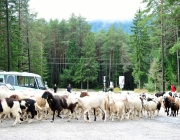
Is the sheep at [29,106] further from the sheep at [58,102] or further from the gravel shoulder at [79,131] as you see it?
the sheep at [58,102]

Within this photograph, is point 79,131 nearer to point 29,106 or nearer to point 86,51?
point 29,106

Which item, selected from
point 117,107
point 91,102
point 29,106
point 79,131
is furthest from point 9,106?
point 117,107

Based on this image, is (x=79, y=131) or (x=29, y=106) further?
(x=29, y=106)

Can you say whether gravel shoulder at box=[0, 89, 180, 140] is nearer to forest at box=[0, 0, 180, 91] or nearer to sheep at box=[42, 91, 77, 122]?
sheep at box=[42, 91, 77, 122]

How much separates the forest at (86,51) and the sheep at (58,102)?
2348cm

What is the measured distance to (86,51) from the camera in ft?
226

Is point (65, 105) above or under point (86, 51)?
under

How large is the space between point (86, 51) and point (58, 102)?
54.6 meters

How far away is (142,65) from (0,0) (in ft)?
109

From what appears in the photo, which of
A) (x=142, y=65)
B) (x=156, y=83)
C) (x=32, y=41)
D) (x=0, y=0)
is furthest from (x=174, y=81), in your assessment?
(x=0, y=0)

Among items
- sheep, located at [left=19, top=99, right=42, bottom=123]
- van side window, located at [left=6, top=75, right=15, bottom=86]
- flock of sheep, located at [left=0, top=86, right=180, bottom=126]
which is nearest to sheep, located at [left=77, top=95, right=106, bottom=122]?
flock of sheep, located at [left=0, top=86, right=180, bottom=126]

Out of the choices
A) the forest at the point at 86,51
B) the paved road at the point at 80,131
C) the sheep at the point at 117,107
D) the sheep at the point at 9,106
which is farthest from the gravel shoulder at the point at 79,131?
the forest at the point at 86,51

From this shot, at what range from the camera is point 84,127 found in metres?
13.0

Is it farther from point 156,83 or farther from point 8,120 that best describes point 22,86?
point 156,83
